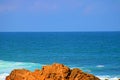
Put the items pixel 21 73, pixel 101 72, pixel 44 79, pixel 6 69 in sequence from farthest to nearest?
pixel 101 72 < pixel 6 69 < pixel 21 73 < pixel 44 79

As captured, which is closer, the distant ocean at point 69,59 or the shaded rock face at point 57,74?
the shaded rock face at point 57,74

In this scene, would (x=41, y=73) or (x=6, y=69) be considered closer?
(x=41, y=73)

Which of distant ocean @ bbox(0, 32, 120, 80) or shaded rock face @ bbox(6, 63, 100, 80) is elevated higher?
distant ocean @ bbox(0, 32, 120, 80)

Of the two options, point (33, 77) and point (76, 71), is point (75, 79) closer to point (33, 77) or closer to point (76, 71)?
point (76, 71)

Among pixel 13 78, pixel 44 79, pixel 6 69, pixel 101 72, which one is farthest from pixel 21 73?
pixel 101 72

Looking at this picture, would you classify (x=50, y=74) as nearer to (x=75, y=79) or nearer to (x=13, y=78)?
(x=75, y=79)

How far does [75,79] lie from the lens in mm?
16797

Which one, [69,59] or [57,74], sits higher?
[69,59]

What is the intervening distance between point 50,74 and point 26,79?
1107 mm

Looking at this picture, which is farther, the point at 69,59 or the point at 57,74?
the point at 69,59

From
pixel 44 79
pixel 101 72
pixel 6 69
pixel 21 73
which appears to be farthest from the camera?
pixel 101 72

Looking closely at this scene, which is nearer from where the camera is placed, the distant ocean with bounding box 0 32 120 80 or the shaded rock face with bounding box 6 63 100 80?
the shaded rock face with bounding box 6 63 100 80

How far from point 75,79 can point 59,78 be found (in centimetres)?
63

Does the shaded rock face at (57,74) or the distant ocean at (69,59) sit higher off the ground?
the distant ocean at (69,59)
